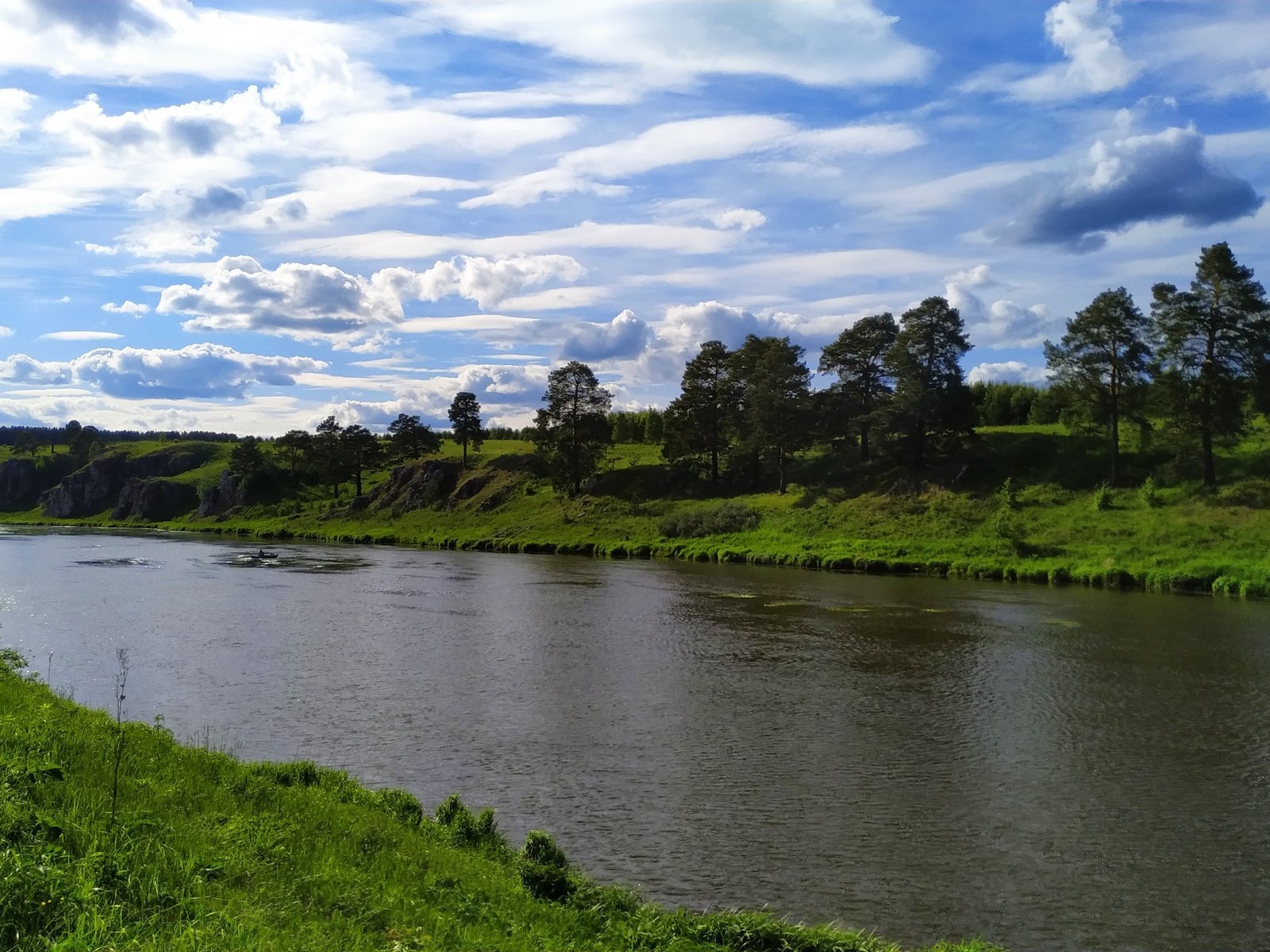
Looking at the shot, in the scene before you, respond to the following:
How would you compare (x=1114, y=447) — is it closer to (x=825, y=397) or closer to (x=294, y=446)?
(x=825, y=397)

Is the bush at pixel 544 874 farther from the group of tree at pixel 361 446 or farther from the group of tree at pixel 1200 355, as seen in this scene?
the group of tree at pixel 361 446

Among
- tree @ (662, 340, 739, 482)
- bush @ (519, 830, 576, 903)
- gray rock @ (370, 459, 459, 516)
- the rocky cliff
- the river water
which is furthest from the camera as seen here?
the rocky cliff

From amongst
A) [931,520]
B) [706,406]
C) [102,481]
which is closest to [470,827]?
[931,520]

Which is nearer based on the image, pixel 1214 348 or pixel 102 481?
pixel 1214 348

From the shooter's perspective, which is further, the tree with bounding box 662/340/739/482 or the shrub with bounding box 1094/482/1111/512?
the tree with bounding box 662/340/739/482

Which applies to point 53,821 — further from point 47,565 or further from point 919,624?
point 47,565

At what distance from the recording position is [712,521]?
77.7 metres

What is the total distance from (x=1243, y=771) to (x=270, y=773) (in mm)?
18052

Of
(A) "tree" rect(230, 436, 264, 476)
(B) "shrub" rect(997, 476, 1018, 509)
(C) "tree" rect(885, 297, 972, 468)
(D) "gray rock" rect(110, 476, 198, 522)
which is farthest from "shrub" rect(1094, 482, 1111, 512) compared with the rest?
(D) "gray rock" rect(110, 476, 198, 522)

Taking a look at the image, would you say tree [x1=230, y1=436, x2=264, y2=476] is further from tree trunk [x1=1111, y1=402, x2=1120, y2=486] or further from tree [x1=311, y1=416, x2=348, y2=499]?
tree trunk [x1=1111, y1=402, x2=1120, y2=486]

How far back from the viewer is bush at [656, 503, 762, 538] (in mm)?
76250

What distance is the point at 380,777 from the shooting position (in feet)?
54.5

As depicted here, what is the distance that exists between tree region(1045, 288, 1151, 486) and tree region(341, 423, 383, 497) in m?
94.6

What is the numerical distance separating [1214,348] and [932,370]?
20.2 metres
